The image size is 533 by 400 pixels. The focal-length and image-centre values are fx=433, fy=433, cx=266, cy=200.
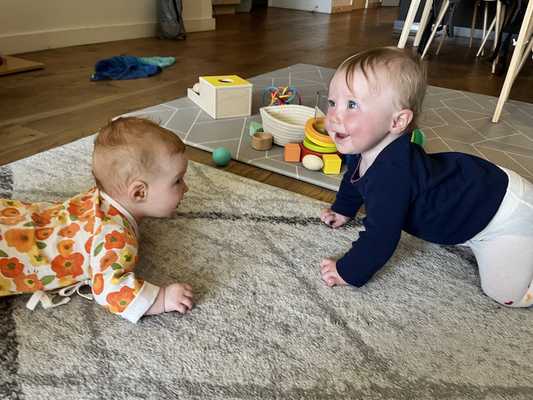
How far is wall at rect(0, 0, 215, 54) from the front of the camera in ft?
7.41

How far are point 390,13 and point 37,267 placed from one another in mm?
6397

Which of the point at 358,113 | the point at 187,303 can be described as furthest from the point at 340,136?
the point at 187,303

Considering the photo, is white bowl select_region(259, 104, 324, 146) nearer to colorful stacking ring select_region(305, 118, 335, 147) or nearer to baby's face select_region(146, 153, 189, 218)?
colorful stacking ring select_region(305, 118, 335, 147)

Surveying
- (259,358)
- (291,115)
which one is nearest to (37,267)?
(259,358)

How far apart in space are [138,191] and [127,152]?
2.7 inches

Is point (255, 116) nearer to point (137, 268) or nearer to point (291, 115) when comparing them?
point (291, 115)

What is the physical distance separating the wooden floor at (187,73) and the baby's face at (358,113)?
0.39m

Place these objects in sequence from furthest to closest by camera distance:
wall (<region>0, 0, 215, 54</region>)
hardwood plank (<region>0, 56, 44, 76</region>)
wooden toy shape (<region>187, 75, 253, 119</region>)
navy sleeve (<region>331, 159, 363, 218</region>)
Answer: wall (<region>0, 0, 215, 54</region>) → hardwood plank (<region>0, 56, 44, 76</region>) → wooden toy shape (<region>187, 75, 253, 119</region>) → navy sleeve (<region>331, 159, 363, 218</region>)

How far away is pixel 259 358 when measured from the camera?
0.64 metres

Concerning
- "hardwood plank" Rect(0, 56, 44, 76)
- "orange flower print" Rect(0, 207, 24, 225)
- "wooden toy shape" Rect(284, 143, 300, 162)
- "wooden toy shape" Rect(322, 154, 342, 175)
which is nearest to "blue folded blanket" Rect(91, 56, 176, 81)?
"hardwood plank" Rect(0, 56, 44, 76)

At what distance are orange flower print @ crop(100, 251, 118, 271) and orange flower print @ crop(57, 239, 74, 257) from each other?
0.23 ft

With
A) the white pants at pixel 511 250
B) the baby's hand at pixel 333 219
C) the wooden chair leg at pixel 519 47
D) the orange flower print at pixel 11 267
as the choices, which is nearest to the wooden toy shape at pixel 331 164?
the baby's hand at pixel 333 219

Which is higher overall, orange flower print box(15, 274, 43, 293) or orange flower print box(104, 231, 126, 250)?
orange flower print box(104, 231, 126, 250)

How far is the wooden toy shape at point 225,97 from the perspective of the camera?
1.54 meters
